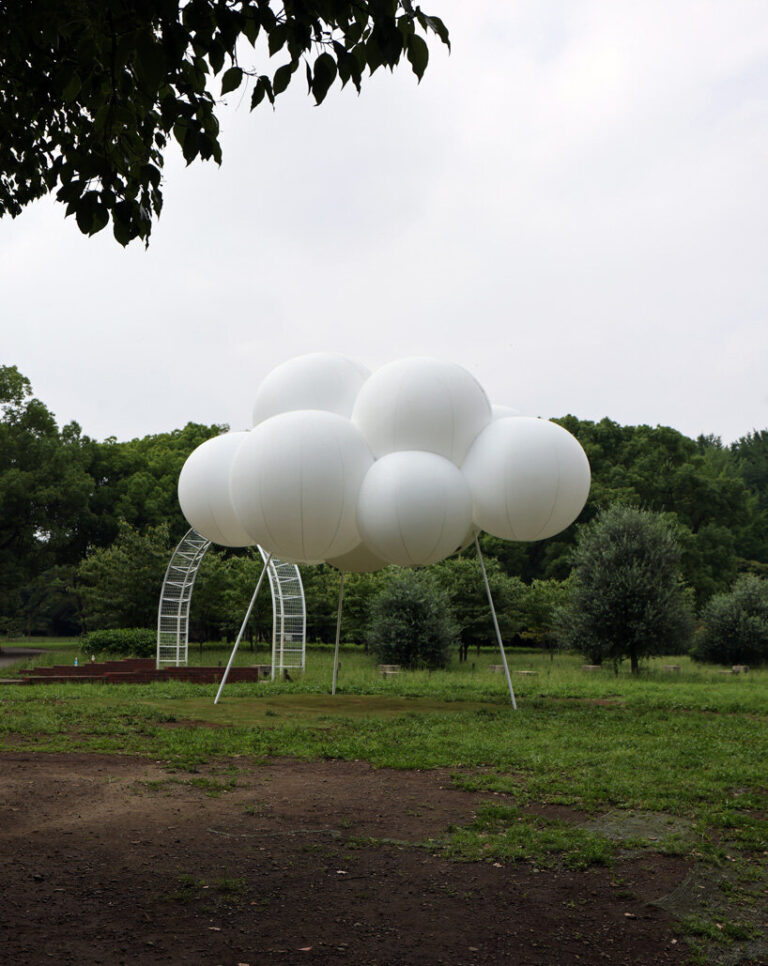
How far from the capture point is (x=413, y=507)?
39.5ft

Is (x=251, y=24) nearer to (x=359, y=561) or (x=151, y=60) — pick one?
(x=151, y=60)

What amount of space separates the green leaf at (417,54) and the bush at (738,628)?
24.4 m

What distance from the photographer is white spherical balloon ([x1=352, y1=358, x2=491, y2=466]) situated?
12.8 meters

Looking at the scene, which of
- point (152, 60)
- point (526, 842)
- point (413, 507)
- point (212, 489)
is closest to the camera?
point (152, 60)

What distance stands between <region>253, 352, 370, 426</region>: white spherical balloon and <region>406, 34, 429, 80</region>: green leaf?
396 inches

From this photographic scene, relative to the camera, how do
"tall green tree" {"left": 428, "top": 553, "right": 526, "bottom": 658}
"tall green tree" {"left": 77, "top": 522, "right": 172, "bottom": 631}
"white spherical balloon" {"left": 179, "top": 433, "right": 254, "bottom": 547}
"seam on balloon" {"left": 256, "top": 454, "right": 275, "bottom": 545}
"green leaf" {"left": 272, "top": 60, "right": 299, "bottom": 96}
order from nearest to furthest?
"green leaf" {"left": 272, "top": 60, "right": 299, "bottom": 96}
"seam on balloon" {"left": 256, "top": 454, "right": 275, "bottom": 545}
"white spherical balloon" {"left": 179, "top": 433, "right": 254, "bottom": 547}
"tall green tree" {"left": 77, "top": 522, "right": 172, "bottom": 631}
"tall green tree" {"left": 428, "top": 553, "right": 526, "bottom": 658}

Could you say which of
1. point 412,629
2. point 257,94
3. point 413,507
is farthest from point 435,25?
point 412,629

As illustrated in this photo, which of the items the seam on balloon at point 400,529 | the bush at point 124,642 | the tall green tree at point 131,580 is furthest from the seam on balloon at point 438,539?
the tall green tree at point 131,580

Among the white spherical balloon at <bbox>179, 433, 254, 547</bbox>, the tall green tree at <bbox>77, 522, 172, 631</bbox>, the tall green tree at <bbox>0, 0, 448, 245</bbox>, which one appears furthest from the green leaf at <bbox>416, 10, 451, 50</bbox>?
the tall green tree at <bbox>77, 522, 172, 631</bbox>

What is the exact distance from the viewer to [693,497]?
152 ft

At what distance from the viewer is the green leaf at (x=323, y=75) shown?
369 centimetres

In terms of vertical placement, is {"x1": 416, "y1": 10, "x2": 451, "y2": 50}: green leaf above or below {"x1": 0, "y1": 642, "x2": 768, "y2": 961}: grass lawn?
above

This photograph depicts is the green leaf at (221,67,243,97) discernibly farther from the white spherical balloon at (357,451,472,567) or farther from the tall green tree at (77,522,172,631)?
the tall green tree at (77,522,172,631)

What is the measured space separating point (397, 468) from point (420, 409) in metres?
1.08
